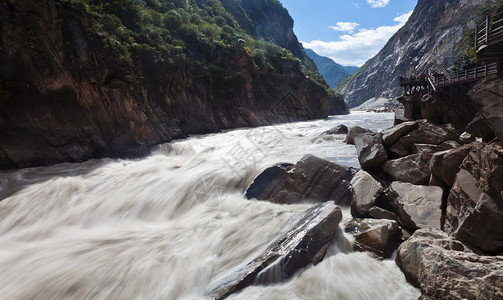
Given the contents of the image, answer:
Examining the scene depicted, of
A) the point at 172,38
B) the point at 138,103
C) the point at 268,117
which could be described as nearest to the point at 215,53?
the point at 172,38

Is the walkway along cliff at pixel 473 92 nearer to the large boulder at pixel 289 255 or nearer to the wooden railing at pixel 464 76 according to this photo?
the wooden railing at pixel 464 76

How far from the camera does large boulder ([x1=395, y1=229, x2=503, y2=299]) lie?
3.11m

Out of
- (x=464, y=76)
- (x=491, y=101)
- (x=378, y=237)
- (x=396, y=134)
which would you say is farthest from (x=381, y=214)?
(x=464, y=76)

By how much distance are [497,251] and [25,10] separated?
1749cm

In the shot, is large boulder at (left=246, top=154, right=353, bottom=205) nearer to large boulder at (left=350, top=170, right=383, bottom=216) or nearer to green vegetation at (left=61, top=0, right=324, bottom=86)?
large boulder at (left=350, top=170, right=383, bottom=216)

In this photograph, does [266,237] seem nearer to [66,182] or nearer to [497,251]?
[497,251]

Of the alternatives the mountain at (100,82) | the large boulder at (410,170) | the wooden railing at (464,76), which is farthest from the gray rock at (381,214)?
the wooden railing at (464,76)

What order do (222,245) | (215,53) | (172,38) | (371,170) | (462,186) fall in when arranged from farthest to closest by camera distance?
(215,53) → (172,38) → (371,170) → (222,245) → (462,186)

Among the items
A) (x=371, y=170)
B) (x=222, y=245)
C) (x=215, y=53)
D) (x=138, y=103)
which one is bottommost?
(x=222, y=245)

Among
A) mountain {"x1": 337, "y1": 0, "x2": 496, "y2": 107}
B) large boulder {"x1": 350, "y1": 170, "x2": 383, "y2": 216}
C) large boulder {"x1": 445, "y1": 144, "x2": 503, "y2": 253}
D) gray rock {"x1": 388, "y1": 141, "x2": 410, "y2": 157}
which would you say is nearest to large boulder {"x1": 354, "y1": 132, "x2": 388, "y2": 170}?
gray rock {"x1": 388, "y1": 141, "x2": 410, "y2": 157}

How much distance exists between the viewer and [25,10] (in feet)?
34.3

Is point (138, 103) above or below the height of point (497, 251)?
above

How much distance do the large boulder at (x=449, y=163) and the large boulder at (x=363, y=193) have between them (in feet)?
4.71

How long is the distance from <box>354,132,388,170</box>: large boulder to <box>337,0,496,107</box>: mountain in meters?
90.5
